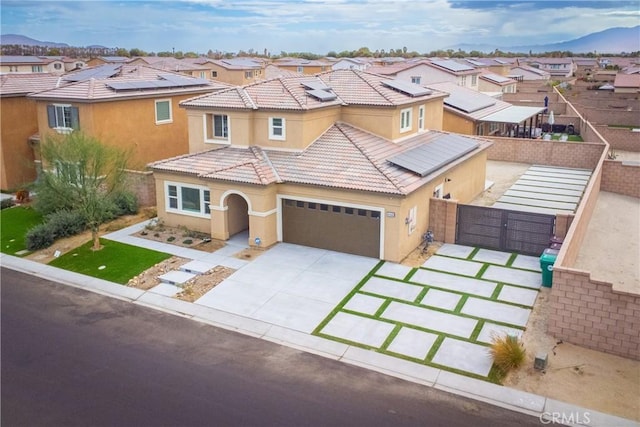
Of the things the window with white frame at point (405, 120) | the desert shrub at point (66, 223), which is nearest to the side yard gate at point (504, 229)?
the window with white frame at point (405, 120)

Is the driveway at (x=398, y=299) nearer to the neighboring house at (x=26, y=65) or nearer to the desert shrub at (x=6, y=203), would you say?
the desert shrub at (x=6, y=203)

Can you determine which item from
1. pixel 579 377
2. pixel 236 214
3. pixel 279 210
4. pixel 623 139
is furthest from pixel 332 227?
pixel 623 139

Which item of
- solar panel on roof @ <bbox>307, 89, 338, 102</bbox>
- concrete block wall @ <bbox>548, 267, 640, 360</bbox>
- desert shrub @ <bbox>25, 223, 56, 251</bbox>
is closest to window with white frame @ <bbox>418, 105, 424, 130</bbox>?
solar panel on roof @ <bbox>307, 89, 338, 102</bbox>

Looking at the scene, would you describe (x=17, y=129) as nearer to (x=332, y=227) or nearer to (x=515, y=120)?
(x=332, y=227)

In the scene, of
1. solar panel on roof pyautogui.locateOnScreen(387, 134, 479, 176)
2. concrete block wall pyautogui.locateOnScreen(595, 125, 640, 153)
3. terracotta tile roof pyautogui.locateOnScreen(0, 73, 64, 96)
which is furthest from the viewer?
concrete block wall pyautogui.locateOnScreen(595, 125, 640, 153)

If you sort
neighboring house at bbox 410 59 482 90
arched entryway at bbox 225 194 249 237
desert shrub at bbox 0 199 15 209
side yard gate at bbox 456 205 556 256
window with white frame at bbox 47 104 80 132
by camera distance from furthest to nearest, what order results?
1. neighboring house at bbox 410 59 482 90
2. desert shrub at bbox 0 199 15 209
3. window with white frame at bbox 47 104 80 132
4. arched entryway at bbox 225 194 249 237
5. side yard gate at bbox 456 205 556 256

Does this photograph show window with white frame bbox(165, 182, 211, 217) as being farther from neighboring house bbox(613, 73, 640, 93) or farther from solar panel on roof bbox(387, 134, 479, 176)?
neighboring house bbox(613, 73, 640, 93)

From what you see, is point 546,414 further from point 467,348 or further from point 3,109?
point 3,109
